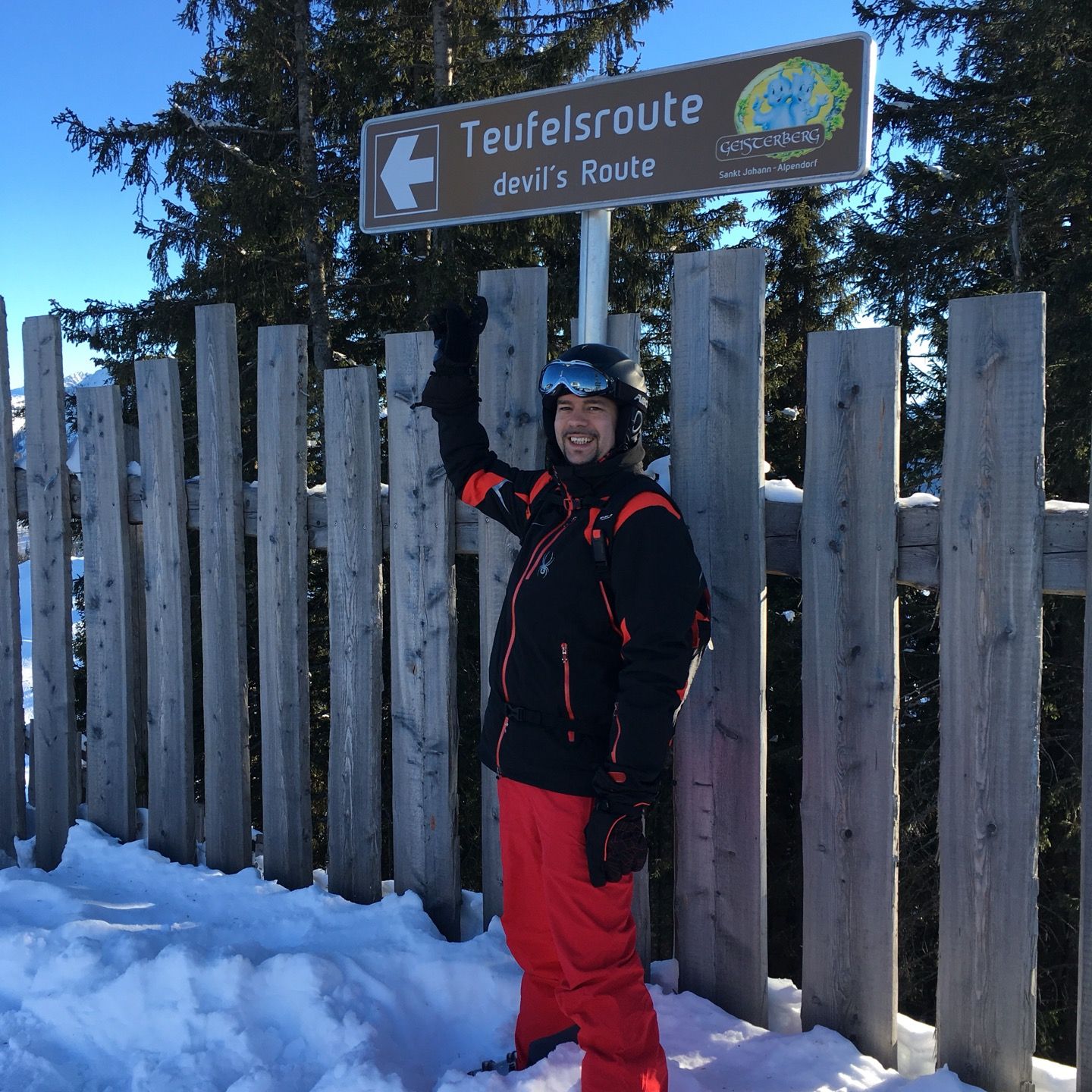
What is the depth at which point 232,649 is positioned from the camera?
3980 mm

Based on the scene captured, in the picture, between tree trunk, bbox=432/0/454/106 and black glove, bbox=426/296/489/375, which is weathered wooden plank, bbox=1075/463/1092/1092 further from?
tree trunk, bbox=432/0/454/106

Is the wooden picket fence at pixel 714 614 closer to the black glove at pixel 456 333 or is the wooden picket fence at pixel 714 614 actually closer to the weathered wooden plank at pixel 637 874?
the weathered wooden plank at pixel 637 874

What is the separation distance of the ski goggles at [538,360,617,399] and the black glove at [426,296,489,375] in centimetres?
49

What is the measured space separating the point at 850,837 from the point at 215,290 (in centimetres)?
1110

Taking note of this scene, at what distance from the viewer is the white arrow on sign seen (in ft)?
10.0

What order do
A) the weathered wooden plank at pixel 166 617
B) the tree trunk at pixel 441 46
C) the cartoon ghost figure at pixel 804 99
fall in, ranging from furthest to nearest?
the tree trunk at pixel 441 46 < the weathered wooden plank at pixel 166 617 < the cartoon ghost figure at pixel 804 99

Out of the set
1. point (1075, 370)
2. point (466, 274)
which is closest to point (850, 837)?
point (1075, 370)

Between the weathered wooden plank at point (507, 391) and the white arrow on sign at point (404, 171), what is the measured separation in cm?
37

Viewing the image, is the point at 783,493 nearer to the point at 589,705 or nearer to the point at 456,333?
the point at 589,705

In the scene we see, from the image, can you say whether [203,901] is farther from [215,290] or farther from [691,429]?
[215,290]

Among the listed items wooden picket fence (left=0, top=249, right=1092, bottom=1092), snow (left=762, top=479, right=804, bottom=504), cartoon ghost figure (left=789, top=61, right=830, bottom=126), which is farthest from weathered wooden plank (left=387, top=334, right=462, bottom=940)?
cartoon ghost figure (left=789, top=61, right=830, bottom=126)

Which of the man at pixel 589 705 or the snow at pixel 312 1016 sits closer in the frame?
the man at pixel 589 705

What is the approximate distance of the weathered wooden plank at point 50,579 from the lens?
4449 mm

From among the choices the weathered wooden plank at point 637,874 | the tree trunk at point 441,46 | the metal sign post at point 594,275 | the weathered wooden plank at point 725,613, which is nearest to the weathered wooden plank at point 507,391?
the weathered wooden plank at point 637,874
